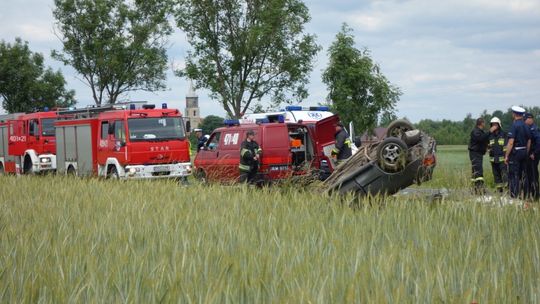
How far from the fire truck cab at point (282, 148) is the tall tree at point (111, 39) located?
28.2m

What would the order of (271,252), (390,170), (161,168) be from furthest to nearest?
(161,168), (390,170), (271,252)

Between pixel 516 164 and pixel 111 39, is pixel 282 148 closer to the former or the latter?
pixel 516 164

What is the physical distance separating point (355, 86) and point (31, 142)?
13.6 metres

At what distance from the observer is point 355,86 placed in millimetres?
34625

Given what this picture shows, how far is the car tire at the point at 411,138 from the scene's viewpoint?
39.0 feet

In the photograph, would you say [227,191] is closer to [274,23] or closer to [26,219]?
[26,219]

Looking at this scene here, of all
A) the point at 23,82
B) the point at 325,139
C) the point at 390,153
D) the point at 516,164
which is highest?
the point at 23,82

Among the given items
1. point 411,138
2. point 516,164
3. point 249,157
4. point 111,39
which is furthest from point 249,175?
point 111,39

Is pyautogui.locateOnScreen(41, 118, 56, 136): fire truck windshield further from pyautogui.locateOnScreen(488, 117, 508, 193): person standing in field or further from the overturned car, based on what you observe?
the overturned car

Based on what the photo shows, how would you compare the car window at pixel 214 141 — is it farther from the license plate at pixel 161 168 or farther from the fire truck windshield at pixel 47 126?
the fire truck windshield at pixel 47 126

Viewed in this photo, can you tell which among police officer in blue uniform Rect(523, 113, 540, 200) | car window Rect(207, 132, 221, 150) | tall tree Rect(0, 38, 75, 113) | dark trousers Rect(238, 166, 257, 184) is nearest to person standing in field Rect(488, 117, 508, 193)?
police officer in blue uniform Rect(523, 113, 540, 200)

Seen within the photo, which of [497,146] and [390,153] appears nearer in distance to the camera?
[390,153]

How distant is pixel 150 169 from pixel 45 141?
886 cm

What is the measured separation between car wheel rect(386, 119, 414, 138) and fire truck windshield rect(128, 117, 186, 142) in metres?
9.85
